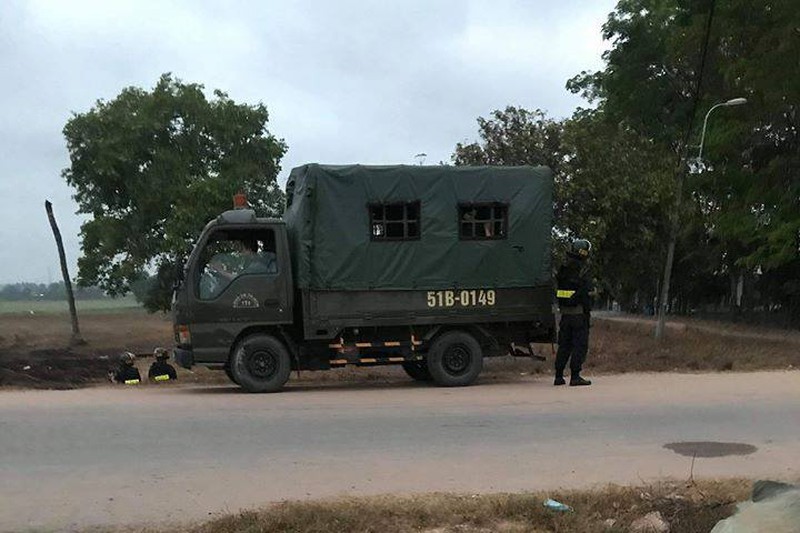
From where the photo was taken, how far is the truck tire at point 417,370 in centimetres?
1246

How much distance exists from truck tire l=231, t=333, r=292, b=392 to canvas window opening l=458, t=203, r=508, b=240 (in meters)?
3.17

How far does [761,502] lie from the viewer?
170 inches

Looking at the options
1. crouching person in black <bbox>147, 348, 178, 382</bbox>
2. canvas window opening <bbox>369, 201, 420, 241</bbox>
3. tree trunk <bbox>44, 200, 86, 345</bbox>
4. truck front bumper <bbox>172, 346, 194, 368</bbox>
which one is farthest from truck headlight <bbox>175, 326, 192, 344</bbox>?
tree trunk <bbox>44, 200, 86, 345</bbox>

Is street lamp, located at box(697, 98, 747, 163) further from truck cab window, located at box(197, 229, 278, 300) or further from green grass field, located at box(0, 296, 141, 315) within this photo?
green grass field, located at box(0, 296, 141, 315)

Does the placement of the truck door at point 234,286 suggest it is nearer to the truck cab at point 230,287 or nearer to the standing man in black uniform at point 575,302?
the truck cab at point 230,287

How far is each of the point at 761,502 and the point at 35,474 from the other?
5.31 m

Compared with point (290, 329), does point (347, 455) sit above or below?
below

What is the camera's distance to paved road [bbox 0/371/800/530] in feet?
19.3

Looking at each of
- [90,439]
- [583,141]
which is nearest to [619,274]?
[583,141]

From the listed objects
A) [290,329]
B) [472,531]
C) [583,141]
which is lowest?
[472,531]

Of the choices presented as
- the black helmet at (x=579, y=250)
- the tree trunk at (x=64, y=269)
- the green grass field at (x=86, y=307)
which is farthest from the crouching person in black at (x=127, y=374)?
the green grass field at (x=86, y=307)

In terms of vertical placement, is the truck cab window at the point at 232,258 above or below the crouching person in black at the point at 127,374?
above

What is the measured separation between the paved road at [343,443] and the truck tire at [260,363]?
12.8 inches

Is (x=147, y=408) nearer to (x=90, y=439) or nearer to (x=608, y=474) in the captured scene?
(x=90, y=439)
